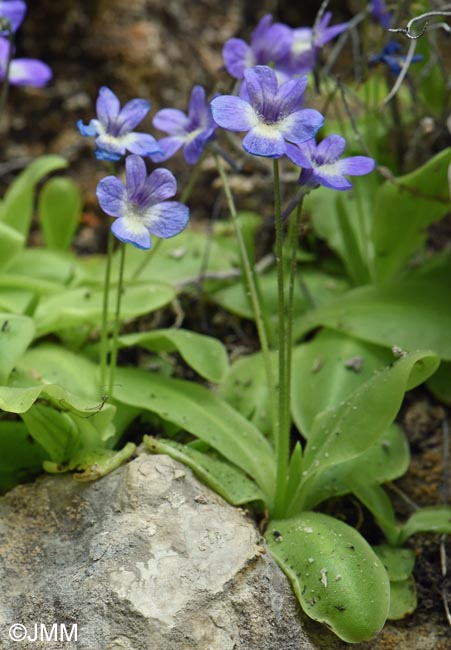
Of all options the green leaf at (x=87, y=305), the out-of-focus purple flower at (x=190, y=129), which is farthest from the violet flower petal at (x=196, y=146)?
the green leaf at (x=87, y=305)

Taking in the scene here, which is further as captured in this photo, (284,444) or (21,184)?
(21,184)

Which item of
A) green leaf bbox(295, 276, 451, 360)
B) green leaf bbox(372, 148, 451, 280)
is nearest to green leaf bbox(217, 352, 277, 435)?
green leaf bbox(295, 276, 451, 360)

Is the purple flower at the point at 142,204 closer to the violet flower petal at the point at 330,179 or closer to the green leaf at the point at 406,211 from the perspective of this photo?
the violet flower petal at the point at 330,179

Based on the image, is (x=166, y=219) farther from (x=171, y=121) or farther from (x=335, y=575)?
(x=335, y=575)

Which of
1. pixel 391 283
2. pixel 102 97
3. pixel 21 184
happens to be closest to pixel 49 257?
pixel 21 184

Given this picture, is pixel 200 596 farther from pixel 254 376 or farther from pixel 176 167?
pixel 176 167
